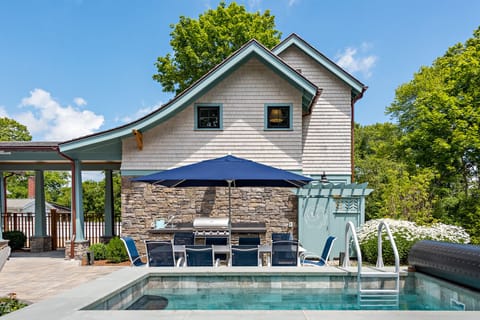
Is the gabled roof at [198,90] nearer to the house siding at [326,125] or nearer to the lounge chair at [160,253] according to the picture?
the house siding at [326,125]

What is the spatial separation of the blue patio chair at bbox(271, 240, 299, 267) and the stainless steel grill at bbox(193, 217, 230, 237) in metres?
2.59

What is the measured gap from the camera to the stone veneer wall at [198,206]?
37.2 feet

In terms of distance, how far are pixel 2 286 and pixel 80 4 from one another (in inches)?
715

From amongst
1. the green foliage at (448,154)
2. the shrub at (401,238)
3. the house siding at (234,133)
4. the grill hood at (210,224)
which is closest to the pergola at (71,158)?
the house siding at (234,133)

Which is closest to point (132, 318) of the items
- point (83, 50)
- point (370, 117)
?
point (83, 50)

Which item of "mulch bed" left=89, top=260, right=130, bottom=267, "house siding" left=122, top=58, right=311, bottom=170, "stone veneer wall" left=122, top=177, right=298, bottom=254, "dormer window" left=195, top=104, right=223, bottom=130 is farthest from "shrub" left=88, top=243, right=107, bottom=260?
"dormer window" left=195, top=104, right=223, bottom=130

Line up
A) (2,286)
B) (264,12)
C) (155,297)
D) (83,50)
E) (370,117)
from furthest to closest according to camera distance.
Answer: (370,117) → (264,12) → (83,50) → (2,286) → (155,297)

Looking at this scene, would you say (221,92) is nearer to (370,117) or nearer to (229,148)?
(229,148)

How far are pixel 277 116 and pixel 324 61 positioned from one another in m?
3.17

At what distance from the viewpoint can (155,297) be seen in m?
6.57

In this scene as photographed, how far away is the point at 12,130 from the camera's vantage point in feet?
145

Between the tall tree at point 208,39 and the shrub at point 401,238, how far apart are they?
1713 centimetres

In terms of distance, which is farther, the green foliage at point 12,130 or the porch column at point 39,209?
the green foliage at point 12,130

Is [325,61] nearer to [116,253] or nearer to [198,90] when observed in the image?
[198,90]
